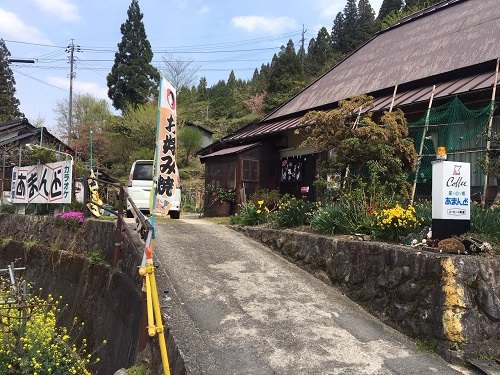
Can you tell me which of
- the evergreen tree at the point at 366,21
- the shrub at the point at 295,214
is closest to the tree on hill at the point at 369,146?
the shrub at the point at 295,214

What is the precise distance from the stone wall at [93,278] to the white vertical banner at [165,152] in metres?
1.42

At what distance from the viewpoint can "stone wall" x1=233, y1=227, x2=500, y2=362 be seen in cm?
541

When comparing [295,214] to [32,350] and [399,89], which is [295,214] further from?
[32,350]

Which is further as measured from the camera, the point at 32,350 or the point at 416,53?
the point at 416,53

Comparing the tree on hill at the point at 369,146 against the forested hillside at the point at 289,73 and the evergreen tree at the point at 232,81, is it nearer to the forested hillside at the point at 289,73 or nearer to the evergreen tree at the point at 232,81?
the forested hillside at the point at 289,73

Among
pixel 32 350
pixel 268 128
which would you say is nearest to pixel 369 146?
pixel 268 128

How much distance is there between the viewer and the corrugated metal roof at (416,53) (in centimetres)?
1084

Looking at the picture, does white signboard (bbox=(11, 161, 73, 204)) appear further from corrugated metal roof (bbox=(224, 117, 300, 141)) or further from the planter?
corrugated metal roof (bbox=(224, 117, 300, 141))

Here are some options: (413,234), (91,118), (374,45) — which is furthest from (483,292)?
(91,118)

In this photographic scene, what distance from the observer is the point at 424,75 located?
35.9 ft

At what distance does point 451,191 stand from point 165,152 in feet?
13.2

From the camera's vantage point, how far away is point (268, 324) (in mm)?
5988

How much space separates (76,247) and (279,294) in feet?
20.5

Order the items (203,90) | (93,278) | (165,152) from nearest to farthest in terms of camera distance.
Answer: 1. (165,152)
2. (93,278)
3. (203,90)
